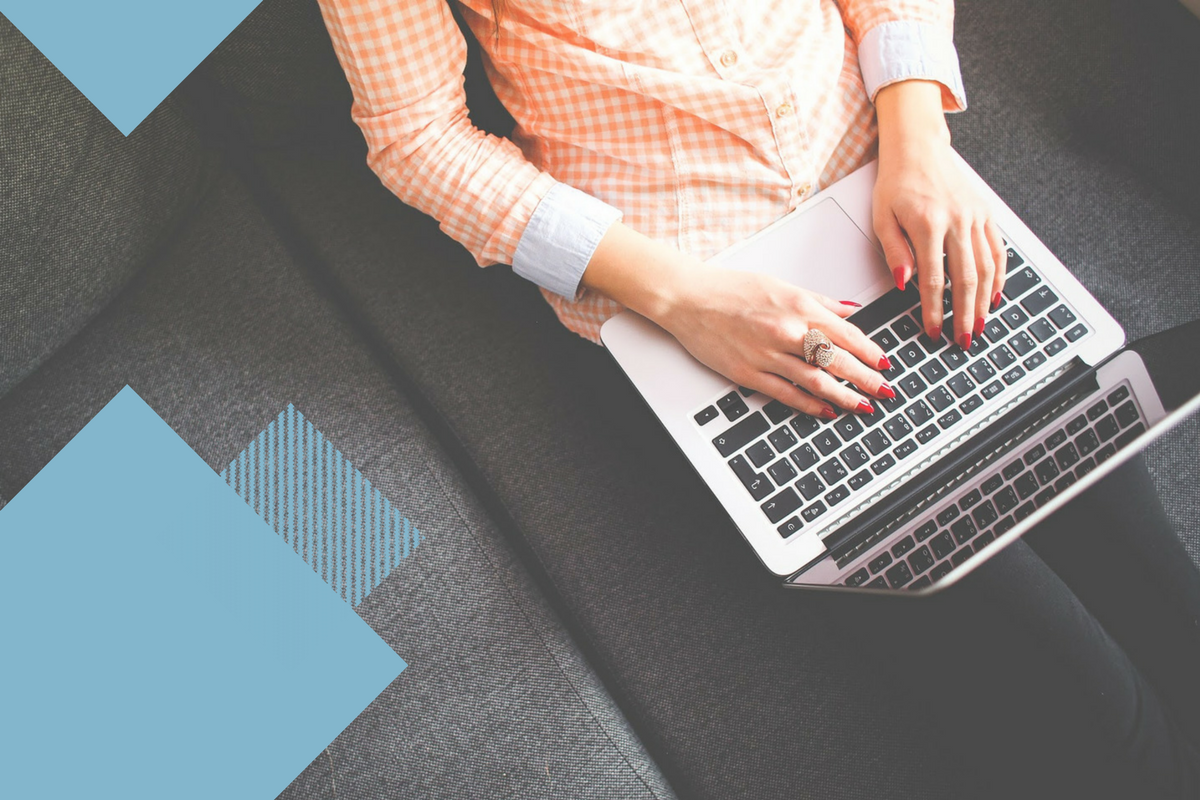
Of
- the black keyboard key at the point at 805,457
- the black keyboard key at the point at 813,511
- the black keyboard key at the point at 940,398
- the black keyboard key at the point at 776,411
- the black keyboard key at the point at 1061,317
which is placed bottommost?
the black keyboard key at the point at 1061,317

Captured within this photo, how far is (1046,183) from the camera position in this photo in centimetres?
106

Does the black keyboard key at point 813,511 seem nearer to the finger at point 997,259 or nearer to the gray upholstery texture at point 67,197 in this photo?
the finger at point 997,259

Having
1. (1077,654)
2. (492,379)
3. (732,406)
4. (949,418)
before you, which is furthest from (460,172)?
(1077,654)

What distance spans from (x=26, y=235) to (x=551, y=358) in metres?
0.71

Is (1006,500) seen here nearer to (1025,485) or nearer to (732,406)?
(1025,485)

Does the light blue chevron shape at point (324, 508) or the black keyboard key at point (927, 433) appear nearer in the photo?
the black keyboard key at point (927, 433)

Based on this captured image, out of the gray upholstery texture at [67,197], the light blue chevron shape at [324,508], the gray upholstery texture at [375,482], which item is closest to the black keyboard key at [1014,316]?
the gray upholstery texture at [375,482]

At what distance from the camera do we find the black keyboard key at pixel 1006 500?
2.65 ft

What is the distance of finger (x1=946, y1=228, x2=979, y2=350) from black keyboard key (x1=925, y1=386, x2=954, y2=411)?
6 cm

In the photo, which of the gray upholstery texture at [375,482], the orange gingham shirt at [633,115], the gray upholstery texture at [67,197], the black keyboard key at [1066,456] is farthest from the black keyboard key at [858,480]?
the gray upholstery texture at [67,197]

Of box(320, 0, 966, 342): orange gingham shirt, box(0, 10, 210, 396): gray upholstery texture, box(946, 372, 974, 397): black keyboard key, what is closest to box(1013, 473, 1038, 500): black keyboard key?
box(946, 372, 974, 397): black keyboard key

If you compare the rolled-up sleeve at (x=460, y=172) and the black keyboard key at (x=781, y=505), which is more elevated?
the rolled-up sleeve at (x=460, y=172)

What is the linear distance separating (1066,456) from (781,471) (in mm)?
306

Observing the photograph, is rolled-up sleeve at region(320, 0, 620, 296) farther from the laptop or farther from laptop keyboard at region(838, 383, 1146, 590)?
laptop keyboard at region(838, 383, 1146, 590)
